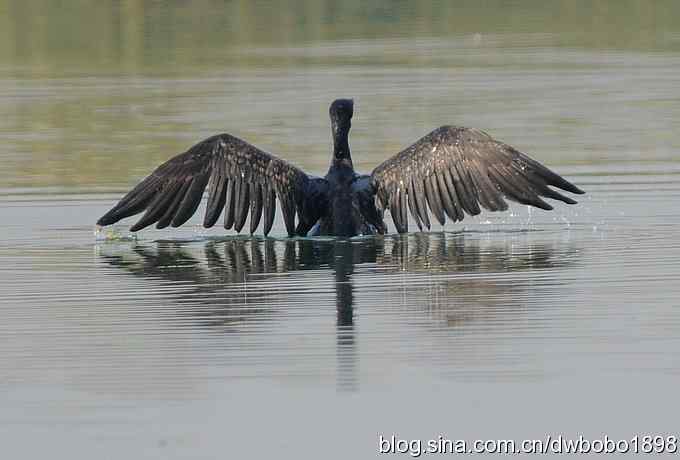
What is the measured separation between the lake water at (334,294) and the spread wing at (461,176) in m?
0.37

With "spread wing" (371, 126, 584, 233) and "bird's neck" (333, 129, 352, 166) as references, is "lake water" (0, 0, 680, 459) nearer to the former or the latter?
"spread wing" (371, 126, 584, 233)

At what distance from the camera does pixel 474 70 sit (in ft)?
123

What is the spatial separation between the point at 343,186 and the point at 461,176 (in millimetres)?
1113

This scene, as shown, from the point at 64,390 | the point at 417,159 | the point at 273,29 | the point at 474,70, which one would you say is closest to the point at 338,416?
the point at 64,390

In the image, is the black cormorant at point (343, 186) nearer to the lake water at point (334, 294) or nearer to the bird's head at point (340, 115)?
the bird's head at point (340, 115)

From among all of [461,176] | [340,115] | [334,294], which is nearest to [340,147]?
[340,115]

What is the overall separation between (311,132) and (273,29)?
23789 millimetres

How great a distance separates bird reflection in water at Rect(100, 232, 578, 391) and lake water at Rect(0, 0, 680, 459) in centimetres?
4

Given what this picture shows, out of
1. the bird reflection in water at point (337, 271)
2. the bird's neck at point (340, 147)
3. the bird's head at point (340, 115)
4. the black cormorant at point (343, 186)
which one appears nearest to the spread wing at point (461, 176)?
the black cormorant at point (343, 186)

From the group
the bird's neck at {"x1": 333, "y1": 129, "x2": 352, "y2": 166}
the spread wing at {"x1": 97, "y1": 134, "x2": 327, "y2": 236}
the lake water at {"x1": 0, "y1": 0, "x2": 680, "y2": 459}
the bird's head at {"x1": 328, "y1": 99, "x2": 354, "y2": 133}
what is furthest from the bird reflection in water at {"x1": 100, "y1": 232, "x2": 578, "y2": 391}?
the bird's head at {"x1": 328, "y1": 99, "x2": 354, "y2": 133}

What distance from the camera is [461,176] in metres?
18.3

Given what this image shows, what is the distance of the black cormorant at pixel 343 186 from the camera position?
18.3 metres

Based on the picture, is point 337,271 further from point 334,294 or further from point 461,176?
point 461,176

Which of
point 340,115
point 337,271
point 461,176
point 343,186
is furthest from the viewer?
point 340,115
